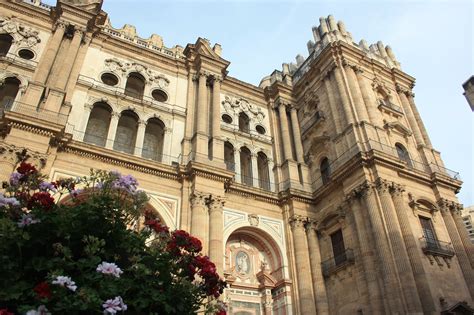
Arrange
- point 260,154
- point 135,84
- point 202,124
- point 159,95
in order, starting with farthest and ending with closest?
point 260,154, point 135,84, point 159,95, point 202,124

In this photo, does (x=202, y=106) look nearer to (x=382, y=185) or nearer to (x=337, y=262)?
(x=382, y=185)

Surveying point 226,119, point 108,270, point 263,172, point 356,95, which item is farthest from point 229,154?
point 108,270

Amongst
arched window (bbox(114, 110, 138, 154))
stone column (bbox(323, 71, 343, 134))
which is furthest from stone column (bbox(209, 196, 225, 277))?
stone column (bbox(323, 71, 343, 134))

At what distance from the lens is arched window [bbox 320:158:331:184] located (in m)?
21.1

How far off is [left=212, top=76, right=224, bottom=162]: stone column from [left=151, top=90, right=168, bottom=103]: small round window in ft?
9.12

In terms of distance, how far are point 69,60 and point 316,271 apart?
1585 cm

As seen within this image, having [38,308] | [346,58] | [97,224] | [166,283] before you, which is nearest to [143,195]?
[97,224]

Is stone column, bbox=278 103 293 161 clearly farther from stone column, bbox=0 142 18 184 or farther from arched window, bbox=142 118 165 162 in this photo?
stone column, bbox=0 142 18 184

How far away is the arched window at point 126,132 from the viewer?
1972cm

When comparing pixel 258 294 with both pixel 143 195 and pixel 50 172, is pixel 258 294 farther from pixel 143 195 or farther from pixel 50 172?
pixel 143 195

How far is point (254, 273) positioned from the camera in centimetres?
1897

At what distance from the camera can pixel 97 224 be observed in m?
7.02

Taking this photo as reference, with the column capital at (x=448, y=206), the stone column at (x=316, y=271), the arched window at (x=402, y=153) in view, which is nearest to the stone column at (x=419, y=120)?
the arched window at (x=402, y=153)

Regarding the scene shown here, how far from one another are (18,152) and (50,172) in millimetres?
1411
